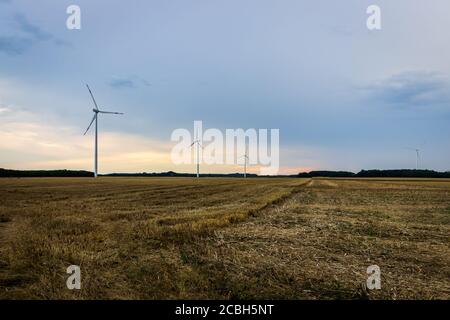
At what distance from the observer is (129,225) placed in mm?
18469

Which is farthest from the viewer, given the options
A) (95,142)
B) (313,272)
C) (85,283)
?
(95,142)

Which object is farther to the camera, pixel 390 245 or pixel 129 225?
pixel 129 225

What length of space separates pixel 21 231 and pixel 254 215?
12346mm

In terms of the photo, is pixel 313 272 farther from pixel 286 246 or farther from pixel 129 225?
pixel 129 225

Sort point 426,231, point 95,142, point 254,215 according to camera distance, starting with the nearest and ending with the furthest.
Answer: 1. point 426,231
2. point 254,215
3. point 95,142

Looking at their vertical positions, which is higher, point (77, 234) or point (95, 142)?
point (95, 142)

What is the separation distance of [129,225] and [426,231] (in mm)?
14128

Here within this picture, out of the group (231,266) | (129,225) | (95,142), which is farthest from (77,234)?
(95,142)

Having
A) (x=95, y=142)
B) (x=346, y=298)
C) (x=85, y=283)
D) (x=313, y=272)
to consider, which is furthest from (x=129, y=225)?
(x=95, y=142)

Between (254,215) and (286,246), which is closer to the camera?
(286,246)

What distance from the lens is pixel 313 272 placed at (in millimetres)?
10406
